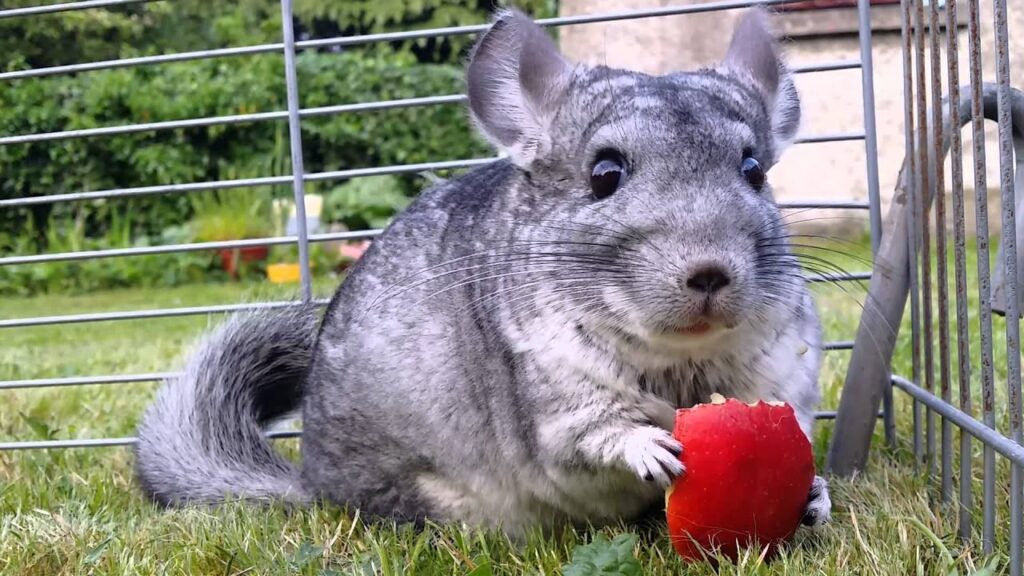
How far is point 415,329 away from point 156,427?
3.27 feet

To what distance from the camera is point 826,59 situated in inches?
301

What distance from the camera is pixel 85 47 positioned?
1077 centimetres

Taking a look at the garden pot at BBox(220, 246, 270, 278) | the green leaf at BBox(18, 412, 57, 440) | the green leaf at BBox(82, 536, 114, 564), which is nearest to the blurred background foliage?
the garden pot at BBox(220, 246, 270, 278)

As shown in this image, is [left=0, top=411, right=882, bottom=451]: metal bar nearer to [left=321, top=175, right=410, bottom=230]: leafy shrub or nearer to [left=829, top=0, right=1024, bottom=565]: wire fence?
[left=829, top=0, right=1024, bottom=565]: wire fence

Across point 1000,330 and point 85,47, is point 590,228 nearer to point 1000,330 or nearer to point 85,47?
point 1000,330

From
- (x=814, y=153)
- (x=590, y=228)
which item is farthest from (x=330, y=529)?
(x=814, y=153)

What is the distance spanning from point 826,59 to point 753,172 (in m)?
5.81

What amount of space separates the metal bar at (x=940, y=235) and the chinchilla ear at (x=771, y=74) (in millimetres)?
326

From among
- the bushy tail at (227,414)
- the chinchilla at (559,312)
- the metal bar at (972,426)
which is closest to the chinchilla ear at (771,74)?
the chinchilla at (559,312)

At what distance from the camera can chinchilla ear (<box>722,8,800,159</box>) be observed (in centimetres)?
257

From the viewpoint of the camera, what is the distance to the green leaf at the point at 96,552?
7.72ft

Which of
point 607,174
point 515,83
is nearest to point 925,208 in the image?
point 607,174

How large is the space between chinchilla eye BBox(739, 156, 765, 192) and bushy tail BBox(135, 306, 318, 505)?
1.46m

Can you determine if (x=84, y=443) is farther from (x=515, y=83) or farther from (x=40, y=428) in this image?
(x=515, y=83)
